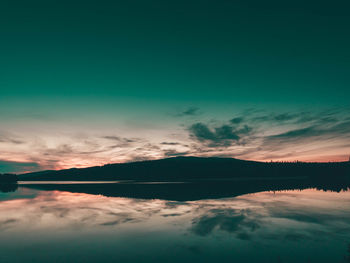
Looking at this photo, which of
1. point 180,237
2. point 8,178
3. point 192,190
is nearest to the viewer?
point 180,237

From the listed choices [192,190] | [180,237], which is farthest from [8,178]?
[180,237]

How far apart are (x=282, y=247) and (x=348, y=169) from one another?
7932 inches

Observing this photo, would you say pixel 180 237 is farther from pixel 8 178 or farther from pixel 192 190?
pixel 8 178

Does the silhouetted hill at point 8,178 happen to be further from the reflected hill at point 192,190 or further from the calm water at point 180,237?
the calm water at point 180,237

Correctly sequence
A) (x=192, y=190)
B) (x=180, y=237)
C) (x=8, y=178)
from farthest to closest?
(x=8, y=178)
(x=192, y=190)
(x=180, y=237)

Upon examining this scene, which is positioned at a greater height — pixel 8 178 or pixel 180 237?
pixel 8 178

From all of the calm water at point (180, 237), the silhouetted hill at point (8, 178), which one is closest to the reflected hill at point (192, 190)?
the calm water at point (180, 237)

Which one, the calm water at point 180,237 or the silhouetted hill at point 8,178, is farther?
the silhouetted hill at point 8,178

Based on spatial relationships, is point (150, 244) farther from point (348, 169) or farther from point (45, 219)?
point (348, 169)

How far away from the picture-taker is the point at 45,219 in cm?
2338

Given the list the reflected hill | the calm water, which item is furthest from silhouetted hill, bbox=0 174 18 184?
the calm water

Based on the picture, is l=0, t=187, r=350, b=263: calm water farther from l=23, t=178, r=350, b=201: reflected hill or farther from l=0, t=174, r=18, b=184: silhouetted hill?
l=0, t=174, r=18, b=184: silhouetted hill

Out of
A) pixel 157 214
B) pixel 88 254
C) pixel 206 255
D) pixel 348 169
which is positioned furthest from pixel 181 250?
pixel 348 169

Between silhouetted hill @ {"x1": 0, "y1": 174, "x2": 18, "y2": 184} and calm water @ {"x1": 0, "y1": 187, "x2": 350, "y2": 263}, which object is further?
silhouetted hill @ {"x1": 0, "y1": 174, "x2": 18, "y2": 184}
